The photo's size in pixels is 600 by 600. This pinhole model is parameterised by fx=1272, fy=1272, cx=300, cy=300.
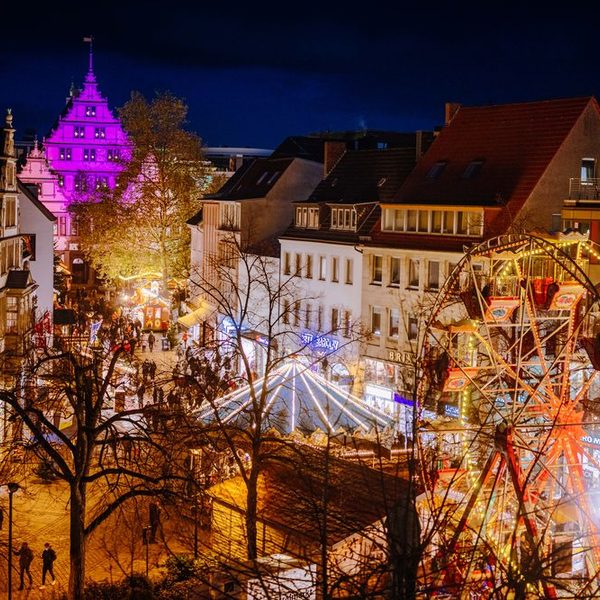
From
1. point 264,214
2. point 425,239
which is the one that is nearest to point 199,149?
point 264,214

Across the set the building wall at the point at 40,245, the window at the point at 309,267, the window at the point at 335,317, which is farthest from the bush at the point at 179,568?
the building wall at the point at 40,245

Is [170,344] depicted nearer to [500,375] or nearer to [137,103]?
[137,103]

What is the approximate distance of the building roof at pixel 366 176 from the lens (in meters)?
54.8

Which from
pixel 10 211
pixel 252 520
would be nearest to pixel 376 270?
pixel 10 211

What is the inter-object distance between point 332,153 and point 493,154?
13.0 meters

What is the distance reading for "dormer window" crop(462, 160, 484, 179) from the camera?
49.8m

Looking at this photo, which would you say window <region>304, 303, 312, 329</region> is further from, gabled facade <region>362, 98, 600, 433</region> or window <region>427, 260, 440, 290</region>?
Result: window <region>427, 260, 440, 290</region>

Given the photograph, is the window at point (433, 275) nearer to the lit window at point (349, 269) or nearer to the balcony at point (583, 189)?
the lit window at point (349, 269)

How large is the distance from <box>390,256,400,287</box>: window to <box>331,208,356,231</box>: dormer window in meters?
3.54

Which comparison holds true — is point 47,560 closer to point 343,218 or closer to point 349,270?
point 349,270

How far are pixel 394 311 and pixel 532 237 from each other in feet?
84.3

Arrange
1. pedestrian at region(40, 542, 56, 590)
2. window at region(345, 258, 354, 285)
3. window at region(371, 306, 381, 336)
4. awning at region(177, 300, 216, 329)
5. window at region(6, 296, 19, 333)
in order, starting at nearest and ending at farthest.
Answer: pedestrian at region(40, 542, 56, 590)
window at region(6, 296, 19, 333)
window at region(371, 306, 381, 336)
window at region(345, 258, 354, 285)
awning at region(177, 300, 216, 329)

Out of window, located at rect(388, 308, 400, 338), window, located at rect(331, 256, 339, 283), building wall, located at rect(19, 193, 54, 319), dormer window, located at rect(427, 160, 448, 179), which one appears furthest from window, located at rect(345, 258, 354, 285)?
building wall, located at rect(19, 193, 54, 319)

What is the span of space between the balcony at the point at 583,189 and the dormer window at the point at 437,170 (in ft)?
20.9
